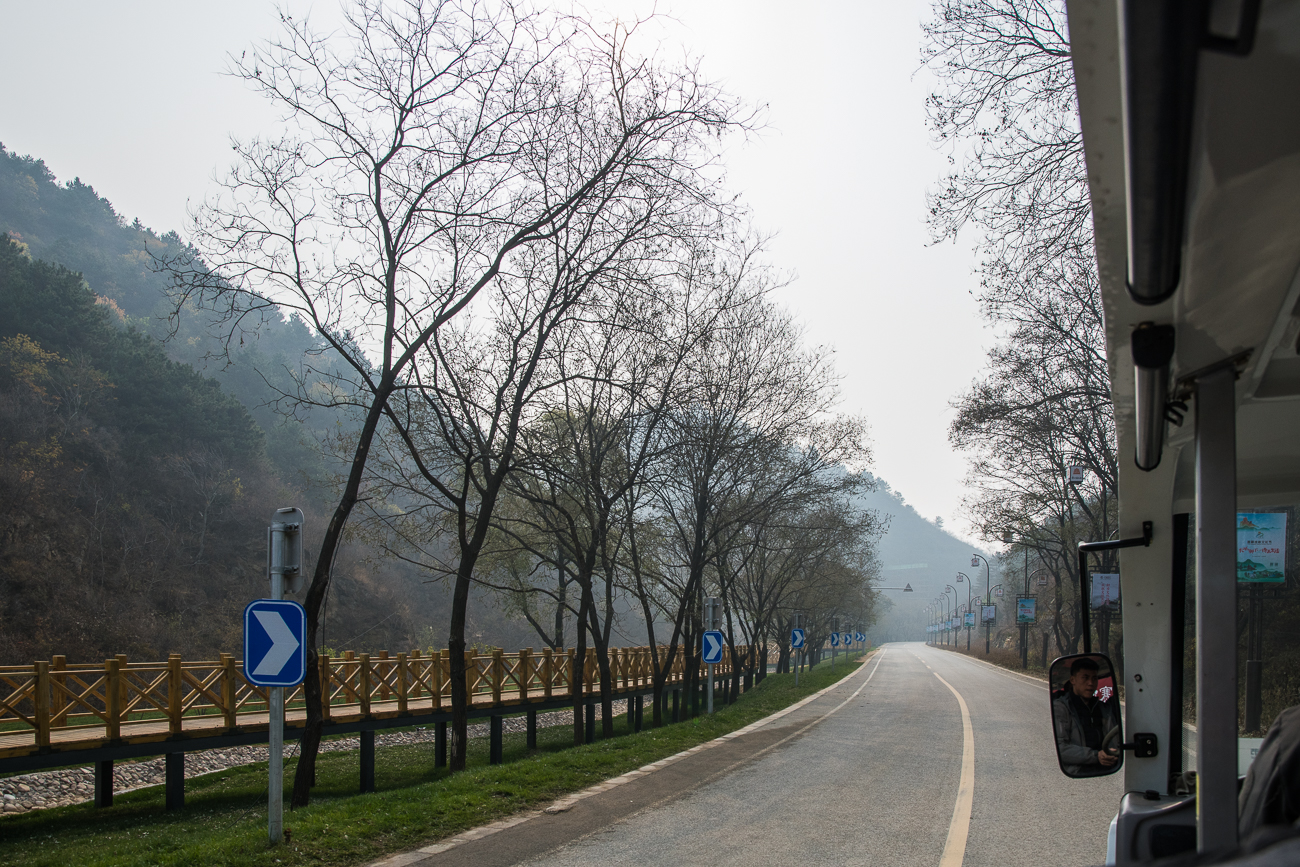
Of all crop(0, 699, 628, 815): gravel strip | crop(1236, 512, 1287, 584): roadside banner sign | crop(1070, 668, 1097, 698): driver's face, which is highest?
crop(1236, 512, 1287, 584): roadside banner sign

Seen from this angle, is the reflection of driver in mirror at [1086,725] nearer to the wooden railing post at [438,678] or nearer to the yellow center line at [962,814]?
the yellow center line at [962,814]

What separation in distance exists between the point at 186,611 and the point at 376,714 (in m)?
36.3

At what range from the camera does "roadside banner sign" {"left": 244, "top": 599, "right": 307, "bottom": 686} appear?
714cm

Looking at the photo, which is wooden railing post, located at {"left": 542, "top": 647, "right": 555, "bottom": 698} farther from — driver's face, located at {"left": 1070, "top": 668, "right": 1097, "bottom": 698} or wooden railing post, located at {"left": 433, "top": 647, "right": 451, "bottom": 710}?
driver's face, located at {"left": 1070, "top": 668, "right": 1097, "bottom": 698}

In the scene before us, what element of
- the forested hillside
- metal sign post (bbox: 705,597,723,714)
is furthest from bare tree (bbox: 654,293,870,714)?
the forested hillside

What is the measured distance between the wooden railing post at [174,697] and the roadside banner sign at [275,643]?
8927 millimetres

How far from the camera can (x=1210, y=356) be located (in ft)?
5.83

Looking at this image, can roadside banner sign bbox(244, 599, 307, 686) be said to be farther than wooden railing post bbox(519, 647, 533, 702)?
No

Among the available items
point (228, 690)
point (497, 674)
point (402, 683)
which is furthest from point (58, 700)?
point (497, 674)

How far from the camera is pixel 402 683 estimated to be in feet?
65.3

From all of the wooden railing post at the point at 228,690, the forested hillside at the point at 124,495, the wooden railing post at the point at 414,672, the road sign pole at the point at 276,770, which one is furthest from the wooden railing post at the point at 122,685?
the forested hillside at the point at 124,495

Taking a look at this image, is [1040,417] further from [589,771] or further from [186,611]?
[186,611]

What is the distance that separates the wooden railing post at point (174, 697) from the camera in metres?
14.7

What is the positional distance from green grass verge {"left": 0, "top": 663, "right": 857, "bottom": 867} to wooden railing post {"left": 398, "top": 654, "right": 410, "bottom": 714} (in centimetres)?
130
